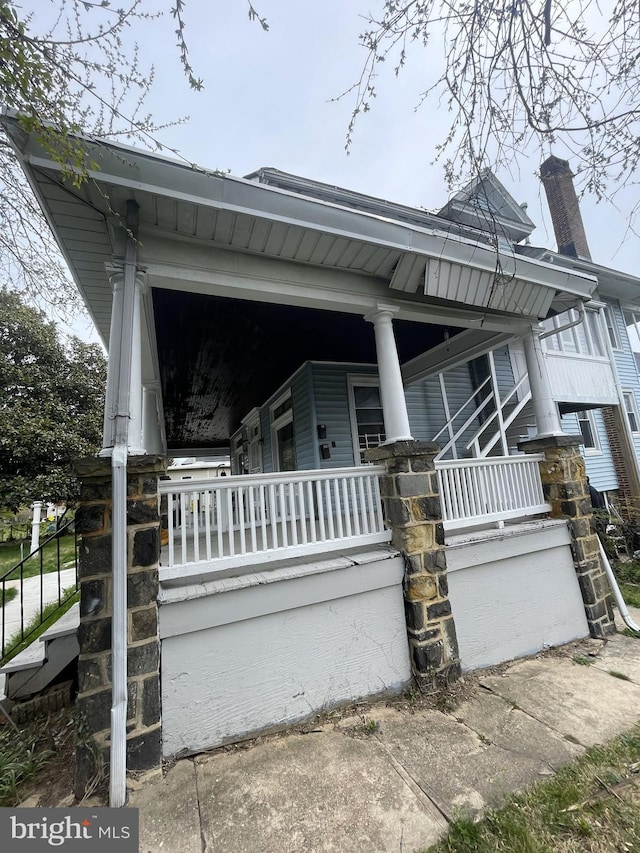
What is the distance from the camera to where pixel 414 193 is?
244 centimetres

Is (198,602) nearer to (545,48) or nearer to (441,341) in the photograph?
(545,48)

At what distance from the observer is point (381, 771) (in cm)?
212

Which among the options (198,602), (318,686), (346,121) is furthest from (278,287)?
(318,686)

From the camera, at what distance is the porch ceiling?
4.08 meters

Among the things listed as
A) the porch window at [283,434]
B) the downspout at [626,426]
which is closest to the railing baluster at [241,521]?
the porch window at [283,434]

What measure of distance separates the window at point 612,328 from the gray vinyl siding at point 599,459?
1.69 m

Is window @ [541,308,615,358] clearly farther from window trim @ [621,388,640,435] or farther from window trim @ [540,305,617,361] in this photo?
window trim @ [621,388,640,435]

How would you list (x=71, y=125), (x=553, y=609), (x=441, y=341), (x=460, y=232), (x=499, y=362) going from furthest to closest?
(x=499, y=362), (x=441, y=341), (x=553, y=609), (x=460, y=232), (x=71, y=125)

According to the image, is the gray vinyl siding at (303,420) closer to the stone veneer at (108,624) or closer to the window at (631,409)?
the stone veneer at (108,624)

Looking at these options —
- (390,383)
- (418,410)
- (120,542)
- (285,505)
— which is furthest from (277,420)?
(120,542)

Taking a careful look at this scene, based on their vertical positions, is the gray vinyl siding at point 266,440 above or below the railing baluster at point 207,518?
above

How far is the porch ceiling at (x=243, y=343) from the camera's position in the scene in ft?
13.4

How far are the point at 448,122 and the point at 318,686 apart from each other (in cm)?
380

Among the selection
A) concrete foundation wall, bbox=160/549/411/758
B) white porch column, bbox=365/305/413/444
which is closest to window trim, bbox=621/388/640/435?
white porch column, bbox=365/305/413/444
